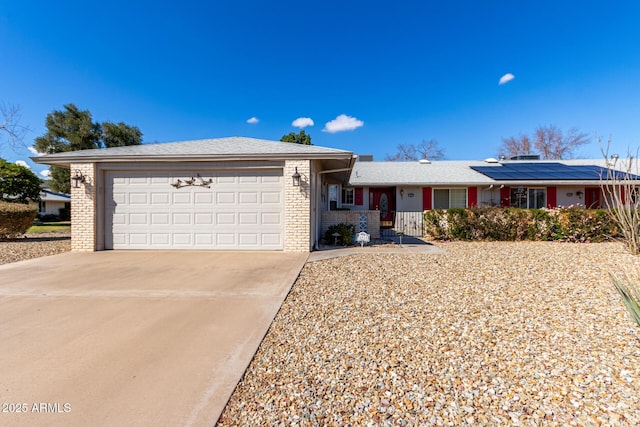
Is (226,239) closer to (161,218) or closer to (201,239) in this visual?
(201,239)

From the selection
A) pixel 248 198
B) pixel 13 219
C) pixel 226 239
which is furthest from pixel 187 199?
pixel 13 219

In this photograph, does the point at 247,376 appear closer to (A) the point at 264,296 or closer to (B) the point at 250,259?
(A) the point at 264,296

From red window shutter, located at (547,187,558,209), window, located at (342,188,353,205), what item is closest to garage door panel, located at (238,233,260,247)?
window, located at (342,188,353,205)

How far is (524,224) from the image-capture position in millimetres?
10297

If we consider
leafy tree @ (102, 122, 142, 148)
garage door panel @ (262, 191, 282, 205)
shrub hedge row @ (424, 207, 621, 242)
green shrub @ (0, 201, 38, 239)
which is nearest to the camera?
garage door panel @ (262, 191, 282, 205)

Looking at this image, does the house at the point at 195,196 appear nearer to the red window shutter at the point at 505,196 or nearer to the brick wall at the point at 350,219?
the brick wall at the point at 350,219

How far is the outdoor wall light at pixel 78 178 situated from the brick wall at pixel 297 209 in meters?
5.86

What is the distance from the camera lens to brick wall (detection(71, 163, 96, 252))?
8.33m

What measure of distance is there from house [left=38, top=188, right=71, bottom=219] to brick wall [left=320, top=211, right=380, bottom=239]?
3324 cm

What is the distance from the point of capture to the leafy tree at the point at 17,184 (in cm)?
1989

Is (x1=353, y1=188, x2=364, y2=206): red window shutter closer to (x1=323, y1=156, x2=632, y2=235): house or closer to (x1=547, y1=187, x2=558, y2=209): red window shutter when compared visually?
(x1=323, y1=156, x2=632, y2=235): house

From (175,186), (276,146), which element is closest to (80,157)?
(175,186)

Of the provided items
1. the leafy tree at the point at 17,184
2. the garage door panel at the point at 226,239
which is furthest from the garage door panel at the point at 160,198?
the leafy tree at the point at 17,184

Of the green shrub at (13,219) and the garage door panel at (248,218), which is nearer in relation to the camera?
the garage door panel at (248,218)
